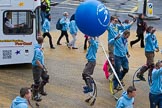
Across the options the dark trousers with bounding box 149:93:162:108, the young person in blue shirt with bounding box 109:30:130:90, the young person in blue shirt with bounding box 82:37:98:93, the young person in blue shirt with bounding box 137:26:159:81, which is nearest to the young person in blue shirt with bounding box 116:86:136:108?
the dark trousers with bounding box 149:93:162:108

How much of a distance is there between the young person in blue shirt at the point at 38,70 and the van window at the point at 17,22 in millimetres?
3478

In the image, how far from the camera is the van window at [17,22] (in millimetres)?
17359

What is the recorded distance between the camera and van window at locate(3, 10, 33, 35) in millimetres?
17359

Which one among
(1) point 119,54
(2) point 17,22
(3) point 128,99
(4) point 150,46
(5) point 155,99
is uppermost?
(2) point 17,22

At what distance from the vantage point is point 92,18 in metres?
12.0

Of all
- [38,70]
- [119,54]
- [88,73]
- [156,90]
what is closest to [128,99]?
[156,90]

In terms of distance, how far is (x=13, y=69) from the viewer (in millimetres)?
17688

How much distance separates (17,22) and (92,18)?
20.2 feet

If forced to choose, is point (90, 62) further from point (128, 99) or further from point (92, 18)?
point (128, 99)

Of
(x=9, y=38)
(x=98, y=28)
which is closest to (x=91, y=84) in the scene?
(x=98, y=28)

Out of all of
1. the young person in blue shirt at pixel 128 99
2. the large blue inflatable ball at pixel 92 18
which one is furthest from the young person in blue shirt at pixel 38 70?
the young person in blue shirt at pixel 128 99

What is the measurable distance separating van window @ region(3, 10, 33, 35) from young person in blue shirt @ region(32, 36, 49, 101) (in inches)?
137

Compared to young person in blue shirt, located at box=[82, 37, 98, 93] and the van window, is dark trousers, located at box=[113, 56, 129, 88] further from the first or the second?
the van window

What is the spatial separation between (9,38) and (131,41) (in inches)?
264
